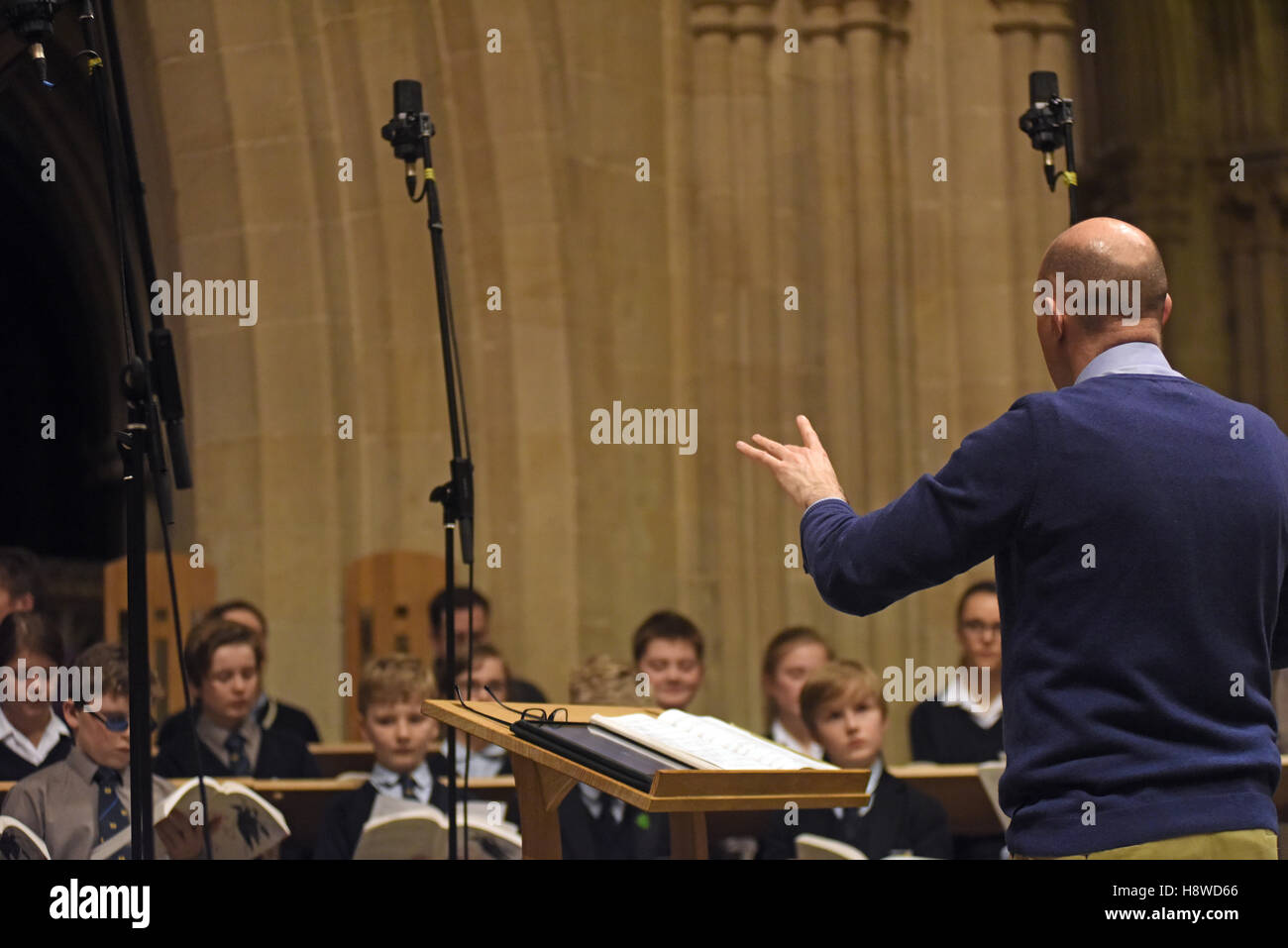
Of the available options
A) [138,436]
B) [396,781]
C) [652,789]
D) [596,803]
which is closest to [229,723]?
[396,781]

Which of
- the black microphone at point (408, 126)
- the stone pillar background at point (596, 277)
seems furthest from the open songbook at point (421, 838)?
the stone pillar background at point (596, 277)

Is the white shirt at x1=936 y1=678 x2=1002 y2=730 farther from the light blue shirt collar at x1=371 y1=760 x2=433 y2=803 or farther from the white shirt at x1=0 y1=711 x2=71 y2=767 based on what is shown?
the white shirt at x1=0 y1=711 x2=71 y2=767

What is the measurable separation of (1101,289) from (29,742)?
422 centimetres

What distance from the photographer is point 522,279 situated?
7543 mm

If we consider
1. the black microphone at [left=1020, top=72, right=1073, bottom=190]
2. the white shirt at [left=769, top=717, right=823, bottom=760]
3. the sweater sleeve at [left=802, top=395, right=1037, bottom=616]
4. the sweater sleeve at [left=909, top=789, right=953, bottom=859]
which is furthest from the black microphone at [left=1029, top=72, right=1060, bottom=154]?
the sweater sleeve at [left=802, top=395, right=1037, bottom=616]

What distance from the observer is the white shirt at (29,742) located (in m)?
5.34

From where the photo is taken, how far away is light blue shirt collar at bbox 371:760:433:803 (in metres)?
5.13

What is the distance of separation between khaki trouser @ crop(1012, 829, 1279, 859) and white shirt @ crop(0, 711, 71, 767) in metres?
4.13

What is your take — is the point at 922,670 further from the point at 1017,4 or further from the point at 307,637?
the point at 1017,4

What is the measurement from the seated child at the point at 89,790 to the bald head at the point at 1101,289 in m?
3.01

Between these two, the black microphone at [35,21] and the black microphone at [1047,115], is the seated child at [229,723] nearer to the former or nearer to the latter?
the black microphone at [35,21]

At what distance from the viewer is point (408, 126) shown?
13.4 ft

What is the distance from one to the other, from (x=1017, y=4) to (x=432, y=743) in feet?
14.8
